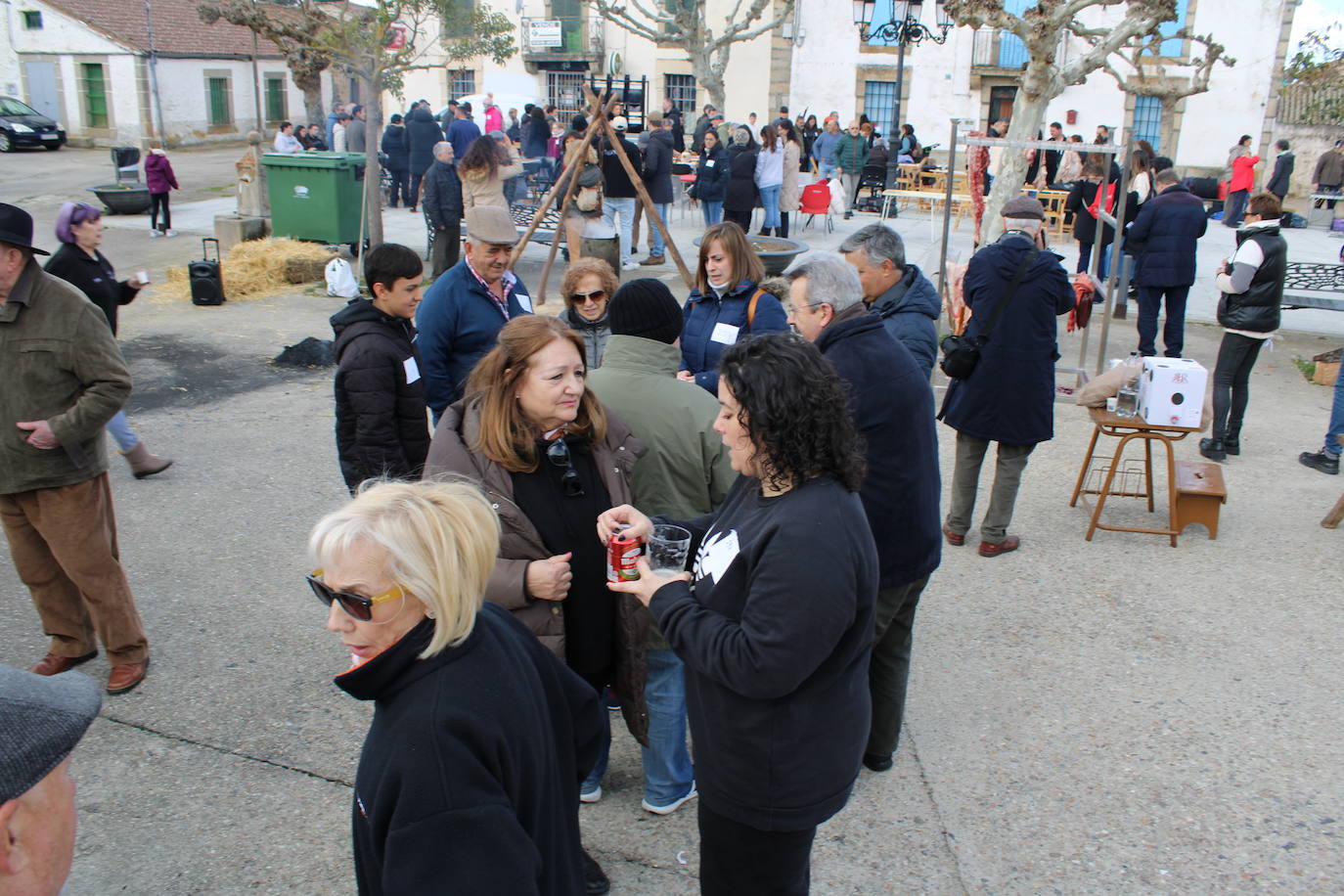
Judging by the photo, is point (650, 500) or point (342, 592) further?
point (650, 500)

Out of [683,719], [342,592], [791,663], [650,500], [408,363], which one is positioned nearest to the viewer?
[342,592]

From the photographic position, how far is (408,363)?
Answer: 409 centimetres

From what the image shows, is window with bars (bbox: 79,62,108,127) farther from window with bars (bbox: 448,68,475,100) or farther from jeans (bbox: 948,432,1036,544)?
jeans (bbox: 948,432,1036,544)

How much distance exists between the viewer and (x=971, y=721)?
4.11 metres

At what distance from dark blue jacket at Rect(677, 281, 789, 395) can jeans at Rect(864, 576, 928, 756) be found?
168 cm

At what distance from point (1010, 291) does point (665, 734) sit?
316 cm

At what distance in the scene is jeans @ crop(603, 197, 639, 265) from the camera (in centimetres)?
1195

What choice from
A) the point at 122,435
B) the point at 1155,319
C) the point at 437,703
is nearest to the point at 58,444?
the point at 122,435

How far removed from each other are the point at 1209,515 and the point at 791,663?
185 inches

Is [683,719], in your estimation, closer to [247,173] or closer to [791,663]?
[791,663]

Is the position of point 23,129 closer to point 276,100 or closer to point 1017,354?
point 276,100

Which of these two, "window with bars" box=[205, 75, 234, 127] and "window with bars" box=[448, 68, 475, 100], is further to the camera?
"window with bars" box=[448, 68, 475, 100]

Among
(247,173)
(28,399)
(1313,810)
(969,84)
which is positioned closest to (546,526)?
(28,399)

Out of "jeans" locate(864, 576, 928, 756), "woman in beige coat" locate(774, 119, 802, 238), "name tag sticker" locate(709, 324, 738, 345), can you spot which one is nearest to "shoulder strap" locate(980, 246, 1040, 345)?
"name tag sticker" locate(709, 324, 738, 345)
